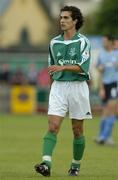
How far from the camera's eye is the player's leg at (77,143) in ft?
42.4

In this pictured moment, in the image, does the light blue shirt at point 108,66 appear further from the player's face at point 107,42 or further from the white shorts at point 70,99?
the white shorts at point 70,99

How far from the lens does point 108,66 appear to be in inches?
795

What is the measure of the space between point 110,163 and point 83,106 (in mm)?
2372

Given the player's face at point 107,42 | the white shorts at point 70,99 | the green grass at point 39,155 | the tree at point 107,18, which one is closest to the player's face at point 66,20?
the white shorts at point 70,99

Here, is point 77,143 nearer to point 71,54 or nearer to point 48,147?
point 48,147

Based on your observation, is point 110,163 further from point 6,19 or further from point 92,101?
point 6,19

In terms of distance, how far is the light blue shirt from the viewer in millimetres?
20109

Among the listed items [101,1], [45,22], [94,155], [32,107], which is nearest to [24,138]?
[94,155]

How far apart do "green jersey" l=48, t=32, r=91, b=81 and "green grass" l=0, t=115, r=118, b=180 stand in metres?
1.38

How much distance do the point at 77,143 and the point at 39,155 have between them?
374cm

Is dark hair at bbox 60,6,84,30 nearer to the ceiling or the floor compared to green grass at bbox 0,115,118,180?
nearer to the ceiling

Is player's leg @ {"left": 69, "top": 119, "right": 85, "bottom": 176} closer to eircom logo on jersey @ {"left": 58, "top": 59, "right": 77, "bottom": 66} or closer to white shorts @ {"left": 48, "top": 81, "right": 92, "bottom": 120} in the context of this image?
white shorts @ {"left": 48, "top": 81, "right": 92, "bottom": 120}

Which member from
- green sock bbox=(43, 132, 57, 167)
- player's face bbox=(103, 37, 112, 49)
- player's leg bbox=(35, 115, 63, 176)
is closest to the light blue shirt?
player's face bbox=(103, 37, 112, 49)

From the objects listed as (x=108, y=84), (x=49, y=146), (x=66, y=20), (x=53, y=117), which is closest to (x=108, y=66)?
(x=108, y=84)
